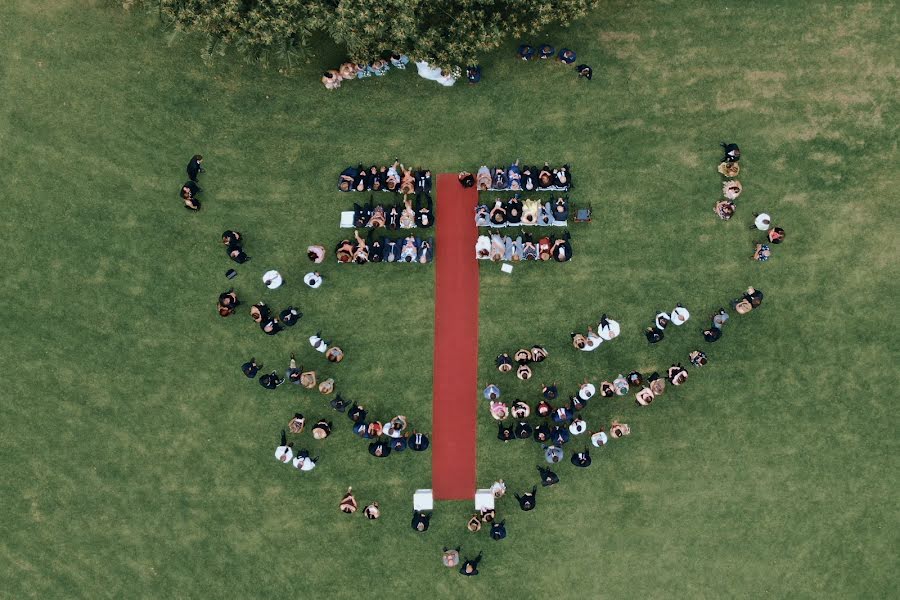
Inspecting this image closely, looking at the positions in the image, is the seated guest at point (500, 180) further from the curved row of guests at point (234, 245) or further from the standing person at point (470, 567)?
the standing person at point (470, 567)

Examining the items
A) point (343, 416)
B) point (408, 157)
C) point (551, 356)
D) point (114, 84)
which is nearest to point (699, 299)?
point (551, 356)

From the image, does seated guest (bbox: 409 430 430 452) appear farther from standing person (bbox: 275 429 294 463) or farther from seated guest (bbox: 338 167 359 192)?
seated guest (bbox: 338 167 359 192)

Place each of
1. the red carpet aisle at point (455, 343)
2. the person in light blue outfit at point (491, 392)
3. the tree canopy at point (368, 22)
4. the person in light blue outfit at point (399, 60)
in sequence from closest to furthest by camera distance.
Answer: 1. the tree canopy at point (368, 22)
2. the person in light blue outfit at point (399, 60)
3. the person in light blue outfit at point (491, 392)
4. the red carpet aisle at point (455, 343)

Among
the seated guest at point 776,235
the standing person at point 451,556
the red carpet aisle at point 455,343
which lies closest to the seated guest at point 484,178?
the red carpet aisle at point 455,343

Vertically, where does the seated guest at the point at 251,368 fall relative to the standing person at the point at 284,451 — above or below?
above

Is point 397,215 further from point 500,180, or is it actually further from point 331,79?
point 331,79

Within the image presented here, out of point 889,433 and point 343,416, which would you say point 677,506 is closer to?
point 889,433

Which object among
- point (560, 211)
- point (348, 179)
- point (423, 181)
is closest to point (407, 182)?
point (423, 181)

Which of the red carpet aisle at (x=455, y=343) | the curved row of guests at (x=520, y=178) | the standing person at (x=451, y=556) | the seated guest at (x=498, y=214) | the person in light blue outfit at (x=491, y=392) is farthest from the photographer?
the standing person at (x=451, y=556)
